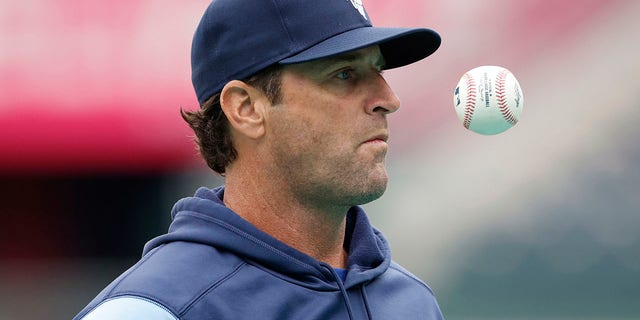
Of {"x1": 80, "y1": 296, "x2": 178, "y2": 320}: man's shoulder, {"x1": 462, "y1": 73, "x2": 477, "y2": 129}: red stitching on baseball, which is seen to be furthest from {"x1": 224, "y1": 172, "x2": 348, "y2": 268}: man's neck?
{"x1": 462, "y1": 73, "x2": 477, "y2": 129}: red stitching on baseball

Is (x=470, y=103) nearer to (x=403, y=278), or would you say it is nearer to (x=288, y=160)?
(x=403, y=278)

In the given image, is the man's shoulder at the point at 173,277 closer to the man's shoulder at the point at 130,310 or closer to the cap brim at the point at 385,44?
the man's shoulder at the point at 130,310

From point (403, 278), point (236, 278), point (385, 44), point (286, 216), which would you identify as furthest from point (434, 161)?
point (236, 278)

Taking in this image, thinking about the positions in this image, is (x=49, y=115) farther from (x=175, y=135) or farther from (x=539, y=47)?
(x=539, y=47)

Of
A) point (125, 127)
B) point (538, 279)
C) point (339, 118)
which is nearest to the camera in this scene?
point (339, 118)

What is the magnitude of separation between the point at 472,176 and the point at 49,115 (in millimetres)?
3321

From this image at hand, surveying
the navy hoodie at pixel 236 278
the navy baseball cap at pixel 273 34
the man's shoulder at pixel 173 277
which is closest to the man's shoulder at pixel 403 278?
the navy hoodie at pixel 236 278

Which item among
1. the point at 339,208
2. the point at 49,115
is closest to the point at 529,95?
the point at 49,115

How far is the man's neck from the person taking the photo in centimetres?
251

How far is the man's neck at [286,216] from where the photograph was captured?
2508 mm

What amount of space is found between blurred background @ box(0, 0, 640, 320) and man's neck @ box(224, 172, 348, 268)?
15.3ft

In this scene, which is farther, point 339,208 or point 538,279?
point 538,279

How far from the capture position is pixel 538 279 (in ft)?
22.8

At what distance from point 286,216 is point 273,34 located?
477mm
